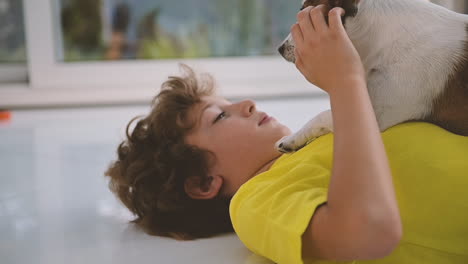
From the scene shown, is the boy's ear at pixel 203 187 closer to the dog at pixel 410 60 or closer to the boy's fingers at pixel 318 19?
the dog at pixel 410 60

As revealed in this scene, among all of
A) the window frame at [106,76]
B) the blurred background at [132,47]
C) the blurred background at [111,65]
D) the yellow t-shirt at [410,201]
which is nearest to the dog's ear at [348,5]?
the yellow t-shirt at [410,201]

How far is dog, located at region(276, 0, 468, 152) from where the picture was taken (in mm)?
1044

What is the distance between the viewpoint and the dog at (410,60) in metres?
1.04

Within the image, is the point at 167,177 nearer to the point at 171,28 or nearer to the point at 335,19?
the point at 335,19

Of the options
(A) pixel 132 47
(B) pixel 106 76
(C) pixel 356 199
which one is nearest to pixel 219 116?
(C) pixel 356 199

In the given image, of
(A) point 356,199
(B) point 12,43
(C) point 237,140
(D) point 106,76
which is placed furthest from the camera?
(B) point 12,43

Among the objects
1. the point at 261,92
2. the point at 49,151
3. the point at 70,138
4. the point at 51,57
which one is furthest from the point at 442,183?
the point at 51,57

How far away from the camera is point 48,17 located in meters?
3.19

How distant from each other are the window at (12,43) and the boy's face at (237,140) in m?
2.32

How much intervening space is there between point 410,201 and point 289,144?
0.27 metres

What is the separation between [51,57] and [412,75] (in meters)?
2.51

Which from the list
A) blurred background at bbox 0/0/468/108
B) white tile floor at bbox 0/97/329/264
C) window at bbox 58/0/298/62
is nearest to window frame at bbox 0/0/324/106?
blurred background at bbox 0/0/468/108

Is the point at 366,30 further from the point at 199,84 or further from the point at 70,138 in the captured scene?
the point at 70,138

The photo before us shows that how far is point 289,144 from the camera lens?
1.14 meters
